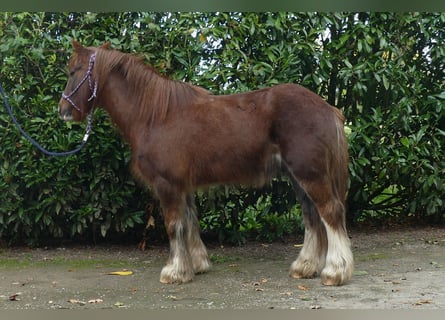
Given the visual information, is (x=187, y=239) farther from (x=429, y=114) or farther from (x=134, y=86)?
(x=429, y=114)

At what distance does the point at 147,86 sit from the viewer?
6.19 m

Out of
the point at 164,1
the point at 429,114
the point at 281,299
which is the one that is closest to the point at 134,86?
the point at 281,299

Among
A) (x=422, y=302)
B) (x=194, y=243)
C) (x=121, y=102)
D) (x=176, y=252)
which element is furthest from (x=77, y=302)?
(x=422, y=302)

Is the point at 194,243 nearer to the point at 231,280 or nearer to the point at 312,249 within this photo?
the point at 231,280

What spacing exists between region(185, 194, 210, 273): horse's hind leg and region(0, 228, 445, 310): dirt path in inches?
4.2

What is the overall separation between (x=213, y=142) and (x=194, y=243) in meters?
1.17

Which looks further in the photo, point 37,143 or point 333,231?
point 37,143

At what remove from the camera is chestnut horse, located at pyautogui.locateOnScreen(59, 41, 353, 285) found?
18.9 ft

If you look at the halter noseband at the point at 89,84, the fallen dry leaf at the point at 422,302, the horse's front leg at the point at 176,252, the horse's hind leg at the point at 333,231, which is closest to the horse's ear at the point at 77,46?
the halter noseband at the point at 89,84

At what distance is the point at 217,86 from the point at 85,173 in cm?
184

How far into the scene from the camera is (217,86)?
7129 mm

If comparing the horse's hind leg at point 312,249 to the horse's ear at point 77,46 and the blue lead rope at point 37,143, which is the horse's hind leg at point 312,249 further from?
the horse's ear at point 77,46

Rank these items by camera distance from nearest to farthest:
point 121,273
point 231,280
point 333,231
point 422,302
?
1. point 422,302
2. point 333,231
3. point 231,280
4. point 121,273

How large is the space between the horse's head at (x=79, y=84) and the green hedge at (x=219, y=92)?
2.49 ft
